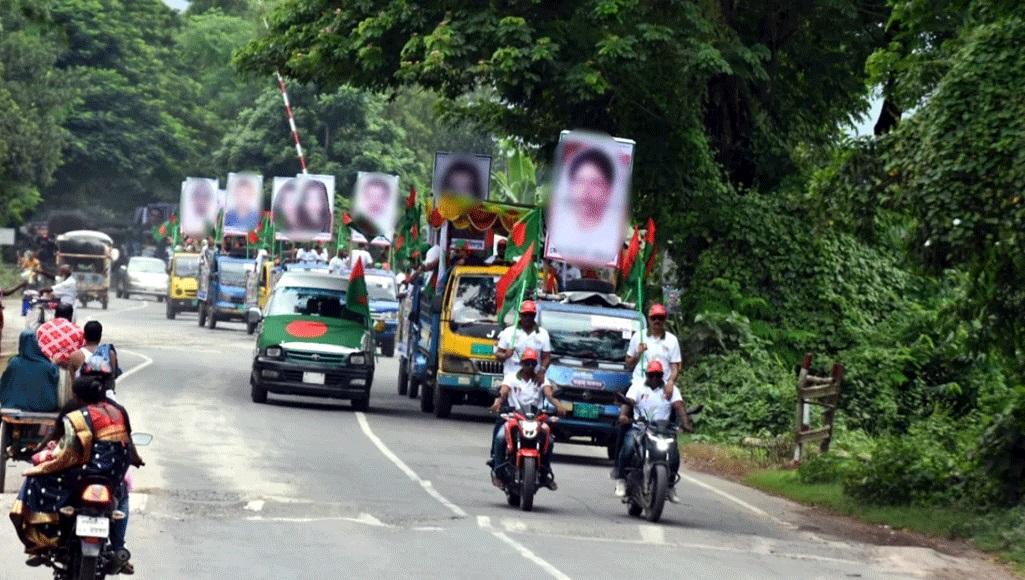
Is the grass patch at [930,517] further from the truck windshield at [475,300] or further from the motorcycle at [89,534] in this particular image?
the motorcycle at [89,534]

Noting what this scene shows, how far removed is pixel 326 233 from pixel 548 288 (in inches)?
909

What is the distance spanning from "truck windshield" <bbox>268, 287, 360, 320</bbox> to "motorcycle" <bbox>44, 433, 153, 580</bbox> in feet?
61.5

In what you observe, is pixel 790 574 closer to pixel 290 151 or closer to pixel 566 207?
pixel 566 207

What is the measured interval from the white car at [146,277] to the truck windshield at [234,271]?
27.5 m

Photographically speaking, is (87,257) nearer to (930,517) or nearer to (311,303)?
(311,303)

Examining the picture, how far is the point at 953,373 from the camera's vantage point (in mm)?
30766

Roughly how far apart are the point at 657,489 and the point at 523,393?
1576mm

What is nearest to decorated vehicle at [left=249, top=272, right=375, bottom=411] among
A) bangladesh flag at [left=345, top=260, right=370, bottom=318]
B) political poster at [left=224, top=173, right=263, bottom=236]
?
bangladesh flag at [left=345, top=260, right=370, bottom=318]

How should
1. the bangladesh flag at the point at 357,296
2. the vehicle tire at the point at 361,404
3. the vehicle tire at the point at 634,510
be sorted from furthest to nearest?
the vehicle tire at the point at 361,404, the bangladesh flag at the point at 357,296, the vehicle tire at the point at 634,510

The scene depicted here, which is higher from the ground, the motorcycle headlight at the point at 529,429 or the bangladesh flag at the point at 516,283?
the bangladesh flag at the point at 516,283

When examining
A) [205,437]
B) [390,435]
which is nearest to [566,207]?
[390,435]

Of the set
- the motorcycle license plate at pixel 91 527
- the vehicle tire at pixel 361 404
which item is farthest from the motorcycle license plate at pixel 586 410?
the motorcycle license plate at pixel 91 527

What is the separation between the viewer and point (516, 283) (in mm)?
25797

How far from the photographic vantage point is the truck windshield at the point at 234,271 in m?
52.5
